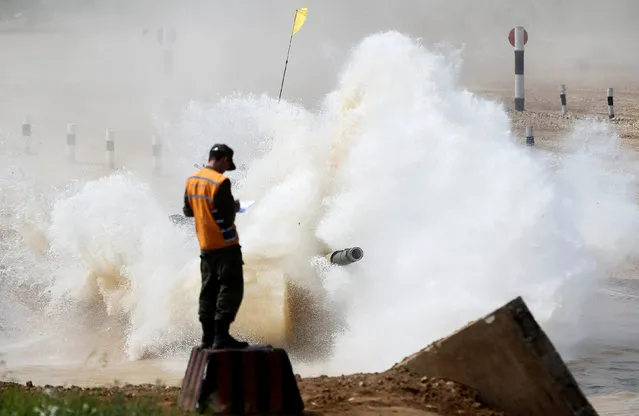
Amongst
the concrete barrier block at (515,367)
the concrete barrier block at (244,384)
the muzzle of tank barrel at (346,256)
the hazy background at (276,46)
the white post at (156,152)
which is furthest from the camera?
the hazy background at (276,46)

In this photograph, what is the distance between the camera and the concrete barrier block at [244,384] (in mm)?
7812

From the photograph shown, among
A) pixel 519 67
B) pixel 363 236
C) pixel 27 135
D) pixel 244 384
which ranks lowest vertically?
pixel 244 384

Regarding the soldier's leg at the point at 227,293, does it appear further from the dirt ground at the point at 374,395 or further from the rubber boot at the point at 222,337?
the dirt ground at the point at 374,395

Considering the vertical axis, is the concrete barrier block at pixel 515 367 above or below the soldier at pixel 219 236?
below

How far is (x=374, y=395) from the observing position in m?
8.58

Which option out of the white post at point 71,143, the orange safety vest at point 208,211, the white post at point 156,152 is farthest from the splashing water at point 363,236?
the white post at point 71,143

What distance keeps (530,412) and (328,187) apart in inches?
229

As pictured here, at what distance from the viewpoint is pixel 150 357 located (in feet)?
41.3

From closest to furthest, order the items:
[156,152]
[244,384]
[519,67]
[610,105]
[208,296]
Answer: [244,384]
[208,296]
[156,152]
[519,67]
[610,105]

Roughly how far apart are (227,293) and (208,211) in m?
0.47

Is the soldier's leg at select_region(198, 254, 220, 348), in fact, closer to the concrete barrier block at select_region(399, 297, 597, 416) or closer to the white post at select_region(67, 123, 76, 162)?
the concrete barrier block at select_region(399, 297, 597, 416)

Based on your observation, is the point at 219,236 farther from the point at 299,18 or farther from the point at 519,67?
the point at 519,67

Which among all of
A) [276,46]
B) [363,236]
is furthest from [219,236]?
[276,46]

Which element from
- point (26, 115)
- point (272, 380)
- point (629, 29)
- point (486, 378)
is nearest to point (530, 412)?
point (486, 378)
